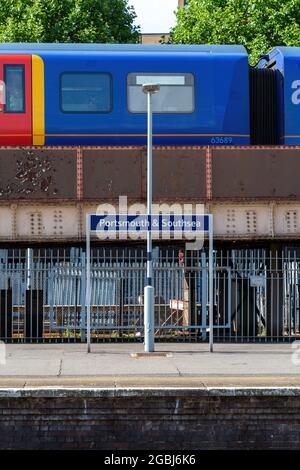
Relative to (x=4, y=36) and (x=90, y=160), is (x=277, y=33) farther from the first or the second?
(x=90, y=160)

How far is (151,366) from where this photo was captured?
17328 millimetres

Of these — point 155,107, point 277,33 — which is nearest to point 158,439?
point 155,107

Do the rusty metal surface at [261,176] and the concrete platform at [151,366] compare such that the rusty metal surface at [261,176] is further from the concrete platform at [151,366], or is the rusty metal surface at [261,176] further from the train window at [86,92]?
the concrete platform at [151,366]

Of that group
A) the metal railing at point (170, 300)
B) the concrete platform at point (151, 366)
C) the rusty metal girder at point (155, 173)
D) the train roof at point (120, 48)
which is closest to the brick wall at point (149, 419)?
the concrete platform at point (151, 366)

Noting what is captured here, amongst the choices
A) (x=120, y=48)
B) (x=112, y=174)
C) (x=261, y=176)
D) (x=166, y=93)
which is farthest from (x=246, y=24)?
(x=112, y=174)

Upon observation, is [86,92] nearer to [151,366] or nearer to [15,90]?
[15,90]

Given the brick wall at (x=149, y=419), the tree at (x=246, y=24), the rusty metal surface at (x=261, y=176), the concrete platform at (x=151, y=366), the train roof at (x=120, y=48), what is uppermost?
the tree at (x=246, y=24)

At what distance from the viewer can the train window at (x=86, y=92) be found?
2234cm

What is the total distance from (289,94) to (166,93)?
2.88 meters

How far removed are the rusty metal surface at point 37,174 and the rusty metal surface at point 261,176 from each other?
3400 mm

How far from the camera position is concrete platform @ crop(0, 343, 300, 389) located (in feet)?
47.5

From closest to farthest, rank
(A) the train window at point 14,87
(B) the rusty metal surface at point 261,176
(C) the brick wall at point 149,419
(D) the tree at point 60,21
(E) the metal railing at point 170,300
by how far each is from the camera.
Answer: (C) the brick wall at point 149,419 < (A) the train window at point 14,87 < (B) the rusty metal surface at point 261,176 < (E) the metal railing at point 170,300 < (D) the tree at point 60,21

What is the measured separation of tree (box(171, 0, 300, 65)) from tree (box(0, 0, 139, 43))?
4120 millimetres
